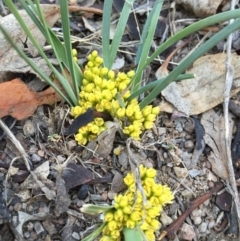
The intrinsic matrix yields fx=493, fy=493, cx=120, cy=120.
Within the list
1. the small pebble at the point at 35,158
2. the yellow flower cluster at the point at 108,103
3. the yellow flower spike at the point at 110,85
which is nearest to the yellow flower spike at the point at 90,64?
the yellow flower cluster at the point at 108,103

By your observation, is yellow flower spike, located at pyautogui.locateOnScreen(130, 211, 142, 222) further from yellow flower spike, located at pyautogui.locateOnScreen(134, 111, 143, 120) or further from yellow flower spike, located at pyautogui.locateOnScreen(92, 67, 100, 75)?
yellow flower spike, located at pyautogui.locateOnScreen(92, 67, 100, 75)

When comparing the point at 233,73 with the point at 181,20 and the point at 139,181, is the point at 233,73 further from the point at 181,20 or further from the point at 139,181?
the point at 139,181

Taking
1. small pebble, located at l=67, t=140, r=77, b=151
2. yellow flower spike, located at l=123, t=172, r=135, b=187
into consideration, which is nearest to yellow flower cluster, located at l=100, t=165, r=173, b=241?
yellow flower spike, located at l=123, t=172, r=135, b=187

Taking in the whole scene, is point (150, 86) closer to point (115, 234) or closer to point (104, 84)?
point (104, 84)

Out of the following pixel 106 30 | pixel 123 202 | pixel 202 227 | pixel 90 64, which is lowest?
pixel 202 227

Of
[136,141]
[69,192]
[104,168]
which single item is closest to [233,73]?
[136,141]

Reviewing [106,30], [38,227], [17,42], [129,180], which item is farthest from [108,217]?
[17,42]
